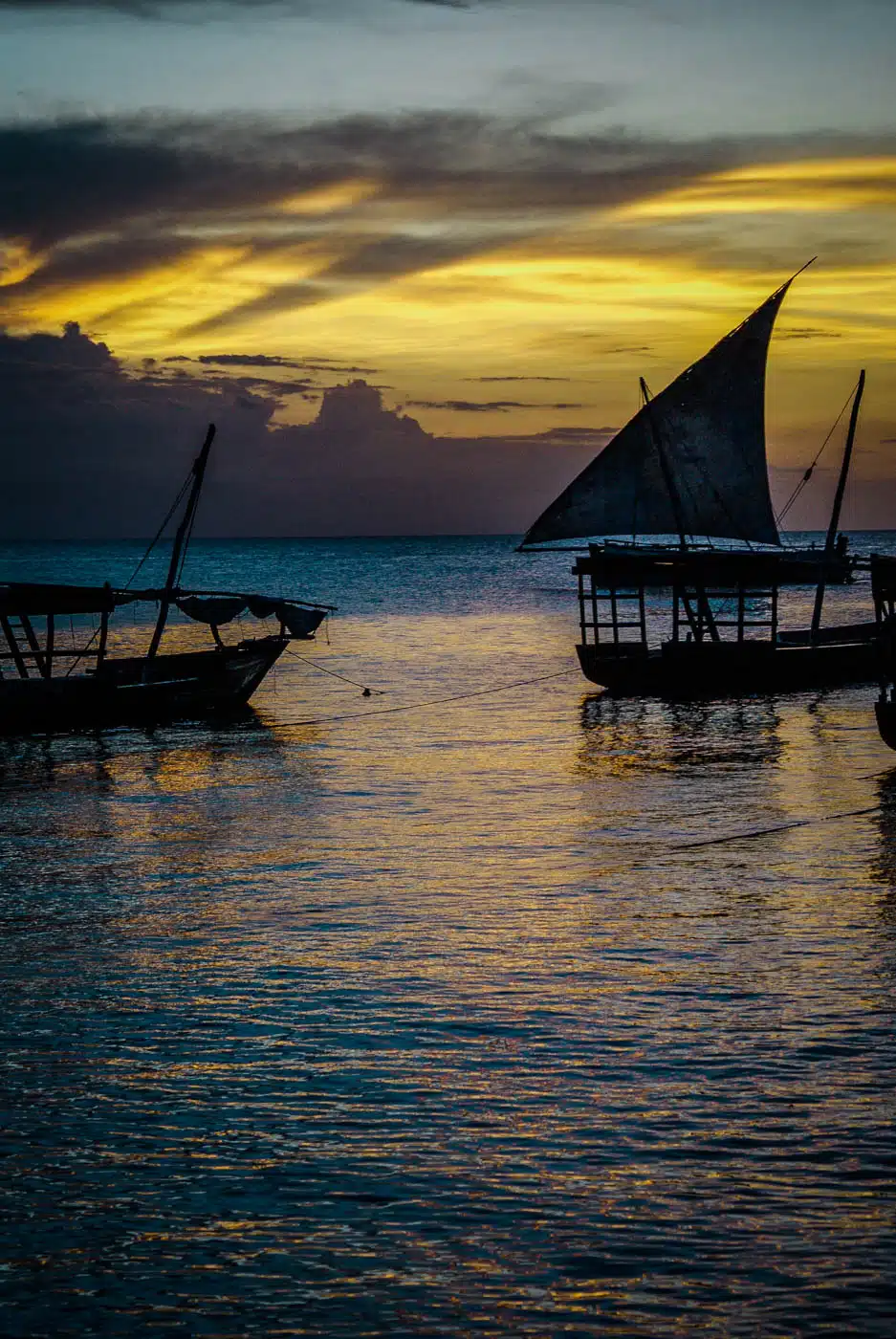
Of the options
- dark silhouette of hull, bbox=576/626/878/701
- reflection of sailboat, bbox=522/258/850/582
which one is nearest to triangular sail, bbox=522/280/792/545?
reflection of sailboat, bbox=522/258/850/582

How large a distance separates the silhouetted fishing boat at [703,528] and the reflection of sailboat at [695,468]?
1.6 inches

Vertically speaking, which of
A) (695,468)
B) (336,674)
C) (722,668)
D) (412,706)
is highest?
(695,468)

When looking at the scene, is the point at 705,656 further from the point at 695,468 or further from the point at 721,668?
the point at 695,468

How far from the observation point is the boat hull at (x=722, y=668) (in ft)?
119

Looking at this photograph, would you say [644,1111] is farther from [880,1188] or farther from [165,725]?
[165,725]

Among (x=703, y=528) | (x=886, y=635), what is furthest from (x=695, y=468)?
(x=886, y=635)

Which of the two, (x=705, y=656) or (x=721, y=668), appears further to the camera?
(x=721, y=668)

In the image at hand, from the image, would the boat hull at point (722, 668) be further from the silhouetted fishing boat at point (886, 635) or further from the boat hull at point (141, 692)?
the silhouetted fishing boat at point (886, 635)

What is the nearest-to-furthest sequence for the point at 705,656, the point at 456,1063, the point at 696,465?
1. the point at 456,1063
2. the point at 705,656
3. the point at 696,465

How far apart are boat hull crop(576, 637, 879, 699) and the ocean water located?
12581 millimetres

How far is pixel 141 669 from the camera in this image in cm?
3425

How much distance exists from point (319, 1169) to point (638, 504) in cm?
3627

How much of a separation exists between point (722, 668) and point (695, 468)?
10.5m

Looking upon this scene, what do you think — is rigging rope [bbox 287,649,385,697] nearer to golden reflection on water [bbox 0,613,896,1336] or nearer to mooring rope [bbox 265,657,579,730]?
mooring rope [bbox 265,657,579,730]
